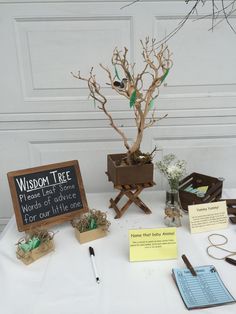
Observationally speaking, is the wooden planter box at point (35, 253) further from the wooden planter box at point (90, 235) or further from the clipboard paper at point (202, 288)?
the clipboard paper at point (202, 288)

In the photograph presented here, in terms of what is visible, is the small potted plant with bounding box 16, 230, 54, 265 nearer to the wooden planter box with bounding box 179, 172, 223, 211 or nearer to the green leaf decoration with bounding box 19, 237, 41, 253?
the green leaf decoration with bounding box 19, 237, 41, 253

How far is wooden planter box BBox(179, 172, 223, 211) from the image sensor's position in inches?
42.6

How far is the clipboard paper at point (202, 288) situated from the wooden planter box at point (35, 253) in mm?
395

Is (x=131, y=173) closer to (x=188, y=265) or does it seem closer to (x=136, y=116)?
(x=136, y=116)

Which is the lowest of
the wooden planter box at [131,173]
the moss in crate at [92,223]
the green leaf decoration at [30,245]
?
the green leaf decoration at [30,245]

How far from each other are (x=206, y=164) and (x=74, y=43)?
2.70 feet

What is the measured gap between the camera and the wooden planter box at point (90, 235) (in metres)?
0.94

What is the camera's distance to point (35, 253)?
2.82 ft

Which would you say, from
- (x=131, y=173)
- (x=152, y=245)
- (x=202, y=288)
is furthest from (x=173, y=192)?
(x=202, y=288)

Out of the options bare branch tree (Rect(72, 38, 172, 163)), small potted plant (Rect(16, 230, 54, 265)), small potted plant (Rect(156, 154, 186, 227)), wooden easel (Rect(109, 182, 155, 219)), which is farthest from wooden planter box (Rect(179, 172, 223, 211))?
small potted plant (Rect(16, 230, 54, 265))

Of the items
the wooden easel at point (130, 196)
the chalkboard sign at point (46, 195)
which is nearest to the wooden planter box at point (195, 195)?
the wooden easel at point (130, 196)

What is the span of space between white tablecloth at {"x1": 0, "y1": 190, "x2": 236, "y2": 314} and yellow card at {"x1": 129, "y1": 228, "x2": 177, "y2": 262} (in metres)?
0.02

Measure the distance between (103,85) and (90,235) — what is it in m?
0.64

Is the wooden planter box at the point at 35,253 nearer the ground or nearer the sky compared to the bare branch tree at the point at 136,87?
nearer the ground
